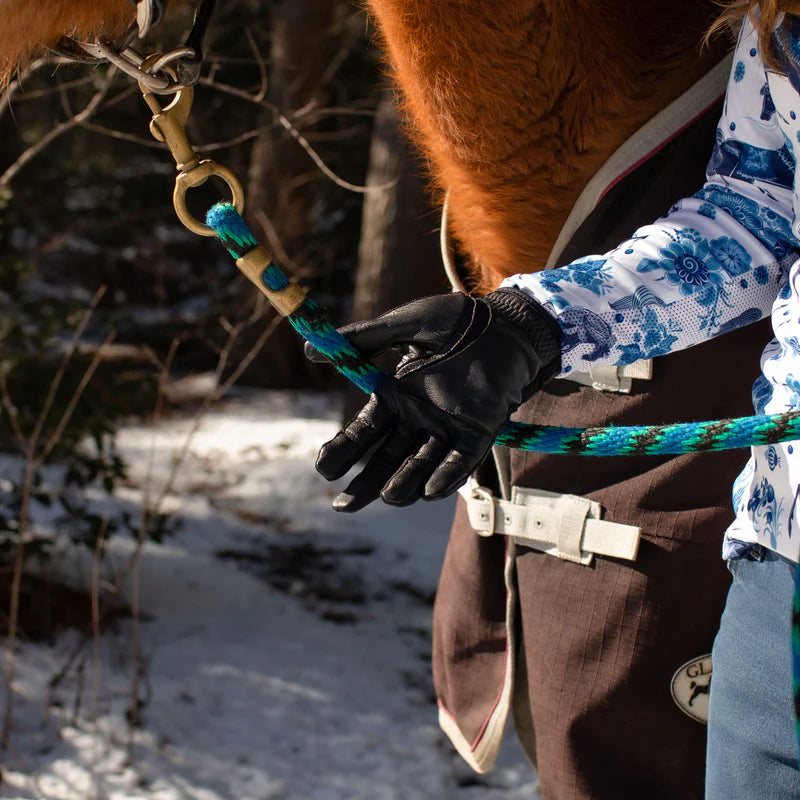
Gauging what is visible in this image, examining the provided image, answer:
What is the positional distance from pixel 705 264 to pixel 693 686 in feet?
2.03

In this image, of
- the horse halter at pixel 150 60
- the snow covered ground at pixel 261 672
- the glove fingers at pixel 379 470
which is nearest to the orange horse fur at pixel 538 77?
the horse halter at pixel 150 60

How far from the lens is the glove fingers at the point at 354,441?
2.99 ft

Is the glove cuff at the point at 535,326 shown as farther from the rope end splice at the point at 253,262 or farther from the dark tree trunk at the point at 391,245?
the dark tree trunk at the point at 391,245

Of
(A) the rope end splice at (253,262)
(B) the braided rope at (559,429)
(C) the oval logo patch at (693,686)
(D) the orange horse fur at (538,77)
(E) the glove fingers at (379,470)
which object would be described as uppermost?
(D) the orange horse fur at (538,77)

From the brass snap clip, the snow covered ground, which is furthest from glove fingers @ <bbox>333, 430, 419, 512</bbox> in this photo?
the snow covered ground

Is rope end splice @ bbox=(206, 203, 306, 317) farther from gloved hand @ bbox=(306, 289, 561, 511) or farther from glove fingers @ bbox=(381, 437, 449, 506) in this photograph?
glove fingers @ bbox=(381, 437, 449, 506)

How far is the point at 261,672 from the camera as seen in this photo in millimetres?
3414

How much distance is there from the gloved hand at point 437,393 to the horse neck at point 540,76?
43 centimetres

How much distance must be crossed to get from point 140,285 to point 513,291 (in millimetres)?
8547

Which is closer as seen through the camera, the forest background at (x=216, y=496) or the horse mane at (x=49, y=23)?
the horse mane at (x=49, y=23)

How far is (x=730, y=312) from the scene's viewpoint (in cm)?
106

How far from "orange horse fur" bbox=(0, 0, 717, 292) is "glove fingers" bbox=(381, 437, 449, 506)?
1.88 feet

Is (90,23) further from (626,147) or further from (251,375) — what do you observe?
(251,375)

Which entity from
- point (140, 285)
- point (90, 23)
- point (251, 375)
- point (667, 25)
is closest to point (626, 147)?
point (667, 25)
